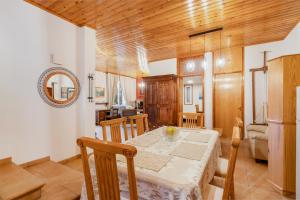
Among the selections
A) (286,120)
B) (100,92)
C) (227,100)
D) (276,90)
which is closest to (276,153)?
(286,120)

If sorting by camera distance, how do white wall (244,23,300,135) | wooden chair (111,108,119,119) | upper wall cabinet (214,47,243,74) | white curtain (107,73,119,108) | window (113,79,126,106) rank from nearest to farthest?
white wall (244,23,300,135), upper wall cabinet (214,47,243,74), wooden chair (111,108,119,119), white curtain (107,73,119,108), window (113,79,126,106)

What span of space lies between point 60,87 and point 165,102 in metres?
3.01

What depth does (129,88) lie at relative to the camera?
9406 millimetres

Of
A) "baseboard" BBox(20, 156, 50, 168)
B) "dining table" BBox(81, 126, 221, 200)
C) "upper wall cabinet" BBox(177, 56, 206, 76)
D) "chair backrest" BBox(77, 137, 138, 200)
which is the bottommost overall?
"baseboard" BBox(20, 156, 50, 168)

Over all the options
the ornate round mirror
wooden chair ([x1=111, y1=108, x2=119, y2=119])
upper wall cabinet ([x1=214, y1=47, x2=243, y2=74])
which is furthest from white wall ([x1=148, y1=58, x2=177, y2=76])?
the ornate round mirror

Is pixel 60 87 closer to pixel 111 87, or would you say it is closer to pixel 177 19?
pixel 177 19

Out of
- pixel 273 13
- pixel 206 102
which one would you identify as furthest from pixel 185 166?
pixel 206 102

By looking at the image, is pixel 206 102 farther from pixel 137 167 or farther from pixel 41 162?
pixel 41 162

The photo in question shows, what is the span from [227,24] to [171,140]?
105 inches

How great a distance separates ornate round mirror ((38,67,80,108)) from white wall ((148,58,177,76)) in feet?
11.1

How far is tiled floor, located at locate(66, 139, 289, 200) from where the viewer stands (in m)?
1.96

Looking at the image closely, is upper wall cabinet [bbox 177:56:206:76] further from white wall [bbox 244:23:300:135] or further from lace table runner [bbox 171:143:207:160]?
lace table runner [bbox 171:143:207:160]

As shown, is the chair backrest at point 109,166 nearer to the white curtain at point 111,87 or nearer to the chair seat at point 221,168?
the chair seat at point 221,168

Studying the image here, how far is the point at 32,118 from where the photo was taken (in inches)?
93.4
